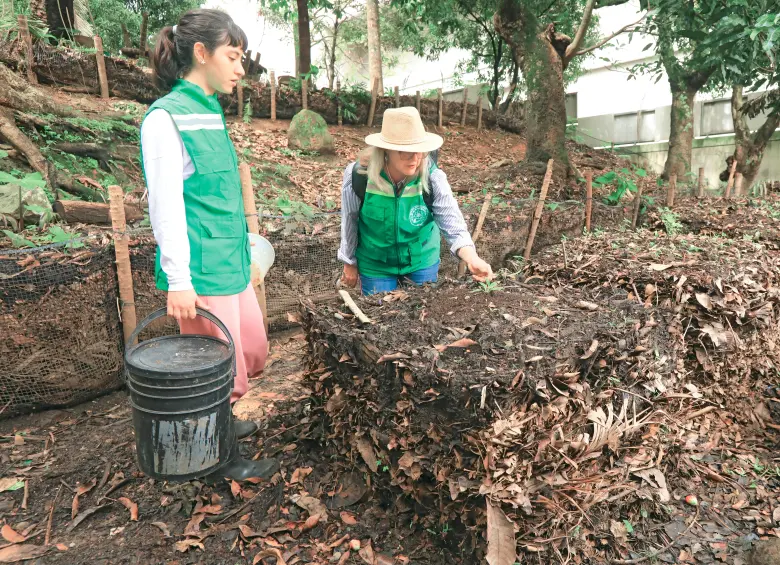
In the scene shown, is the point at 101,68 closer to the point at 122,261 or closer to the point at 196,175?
the point at 122,261

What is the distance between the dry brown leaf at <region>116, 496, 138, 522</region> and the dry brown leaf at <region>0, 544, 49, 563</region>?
370 millimetres

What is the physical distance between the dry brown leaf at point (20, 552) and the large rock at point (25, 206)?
3.04 metres

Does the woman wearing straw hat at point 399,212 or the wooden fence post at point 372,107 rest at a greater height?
the wooden fence post at point 372,107

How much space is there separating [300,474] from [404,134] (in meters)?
1.89

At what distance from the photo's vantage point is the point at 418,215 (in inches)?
124

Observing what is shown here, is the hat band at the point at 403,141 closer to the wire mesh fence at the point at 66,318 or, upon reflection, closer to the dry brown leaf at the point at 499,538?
the wire mesh fence at the point at 66,318

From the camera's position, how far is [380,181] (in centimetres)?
305

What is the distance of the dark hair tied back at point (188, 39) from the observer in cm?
233

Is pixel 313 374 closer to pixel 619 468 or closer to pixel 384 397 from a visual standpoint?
pixel 384 397

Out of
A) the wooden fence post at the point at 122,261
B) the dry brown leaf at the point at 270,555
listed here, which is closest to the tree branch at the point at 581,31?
the wooden fence post at the point at 122,261

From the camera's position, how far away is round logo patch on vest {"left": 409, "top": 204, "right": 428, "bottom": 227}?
10.3 ft

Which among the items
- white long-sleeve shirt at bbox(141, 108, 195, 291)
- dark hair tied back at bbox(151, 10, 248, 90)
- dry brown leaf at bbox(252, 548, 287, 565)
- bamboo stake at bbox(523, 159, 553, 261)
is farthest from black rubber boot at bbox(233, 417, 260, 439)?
bamboo stake at bbox(523, 159, 553, 261)

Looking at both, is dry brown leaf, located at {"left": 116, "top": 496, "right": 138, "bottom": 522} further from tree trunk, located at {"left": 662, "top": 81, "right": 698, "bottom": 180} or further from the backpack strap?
tree trunk, located at {"left": 662, "top": 81, "right": 698, "bottom": 180}

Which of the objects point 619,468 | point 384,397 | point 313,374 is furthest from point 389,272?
point 619,468
